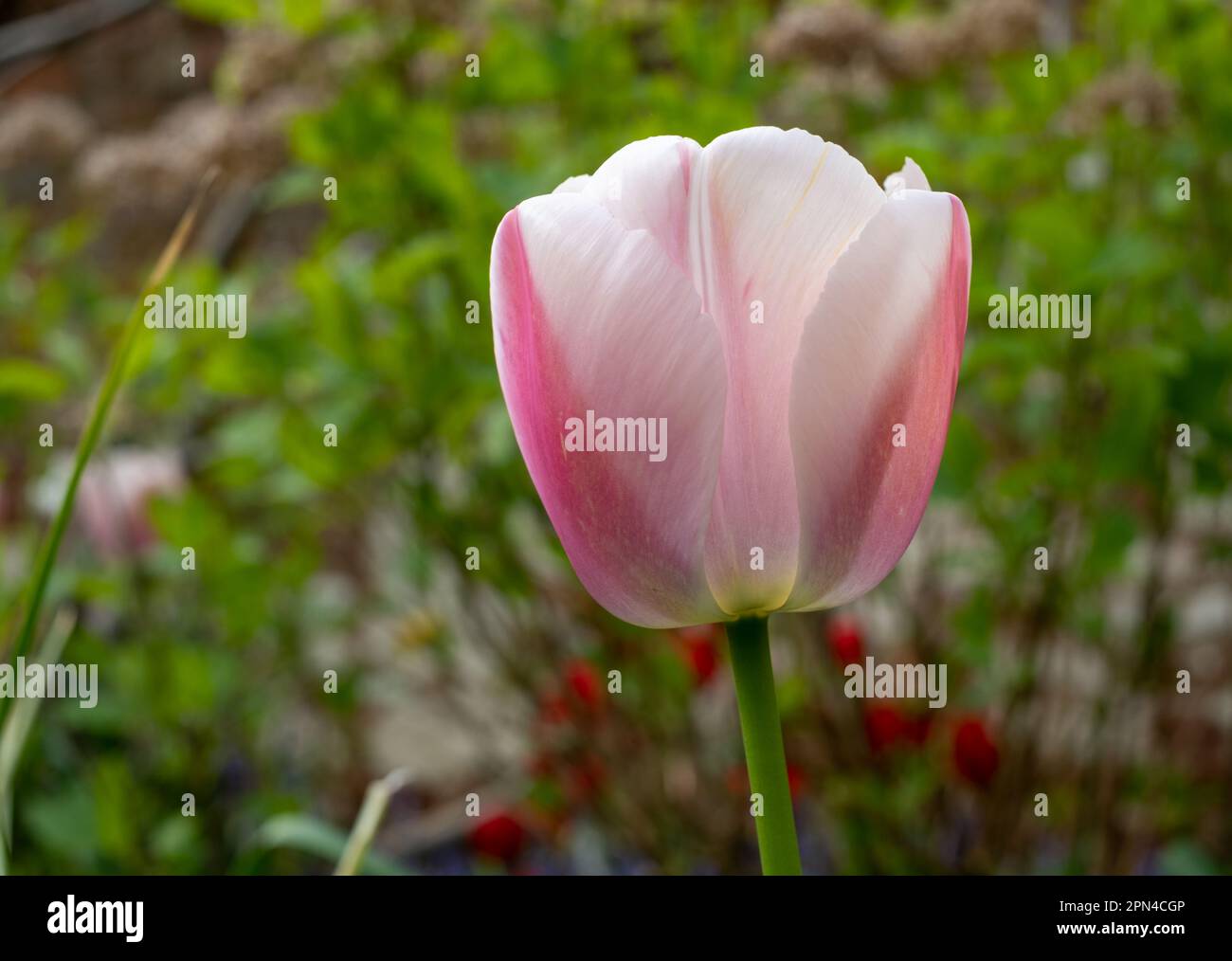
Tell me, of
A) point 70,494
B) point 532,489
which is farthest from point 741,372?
point 532,489

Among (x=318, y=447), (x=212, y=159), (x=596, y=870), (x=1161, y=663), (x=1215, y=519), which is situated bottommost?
(x=596, y=870)

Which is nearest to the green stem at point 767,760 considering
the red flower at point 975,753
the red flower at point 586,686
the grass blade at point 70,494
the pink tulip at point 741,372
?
the pink tulip at point 741,372

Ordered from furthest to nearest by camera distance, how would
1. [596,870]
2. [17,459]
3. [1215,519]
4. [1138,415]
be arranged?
1. [17,459]
2. [596,870]
3. [1215,519]
4. [1138,415]

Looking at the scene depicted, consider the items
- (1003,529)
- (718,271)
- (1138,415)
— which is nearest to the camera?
(718,271)

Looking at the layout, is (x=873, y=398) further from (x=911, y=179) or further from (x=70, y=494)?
(x=70, y=494)

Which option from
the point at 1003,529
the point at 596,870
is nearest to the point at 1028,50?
the point at 1003,529

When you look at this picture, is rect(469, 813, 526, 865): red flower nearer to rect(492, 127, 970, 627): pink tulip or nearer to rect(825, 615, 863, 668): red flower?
rect(825, 615, 863, 668): red flower
